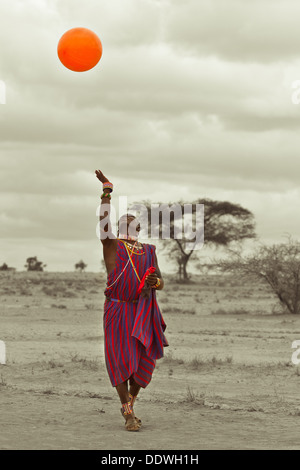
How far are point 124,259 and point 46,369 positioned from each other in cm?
562

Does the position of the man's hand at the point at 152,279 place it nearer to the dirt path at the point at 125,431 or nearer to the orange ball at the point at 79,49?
the dirt path at the point at 125,431

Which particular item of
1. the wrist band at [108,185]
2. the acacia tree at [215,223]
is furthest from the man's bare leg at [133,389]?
the acacia tree at [215,223]

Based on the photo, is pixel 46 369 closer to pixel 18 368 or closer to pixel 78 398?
pixel 18 368

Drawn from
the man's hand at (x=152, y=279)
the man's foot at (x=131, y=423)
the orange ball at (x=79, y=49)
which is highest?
the orange ball at (x=79, y=49)

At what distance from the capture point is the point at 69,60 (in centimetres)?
863

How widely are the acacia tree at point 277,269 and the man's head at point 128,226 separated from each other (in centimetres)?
1914

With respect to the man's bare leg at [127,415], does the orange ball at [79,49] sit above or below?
above

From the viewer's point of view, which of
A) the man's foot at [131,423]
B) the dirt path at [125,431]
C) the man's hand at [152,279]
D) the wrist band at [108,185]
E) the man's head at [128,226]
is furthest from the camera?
the man's head at [128,226]

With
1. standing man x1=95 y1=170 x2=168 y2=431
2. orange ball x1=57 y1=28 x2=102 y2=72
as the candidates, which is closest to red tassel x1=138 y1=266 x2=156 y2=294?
standing man x1=95 y1=170 x2=168 y2=431

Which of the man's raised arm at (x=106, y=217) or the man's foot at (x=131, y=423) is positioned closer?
the man's foot at (x=131, y=423)

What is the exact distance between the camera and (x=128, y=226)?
29.3 feet

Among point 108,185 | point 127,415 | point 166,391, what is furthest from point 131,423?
point 166,391

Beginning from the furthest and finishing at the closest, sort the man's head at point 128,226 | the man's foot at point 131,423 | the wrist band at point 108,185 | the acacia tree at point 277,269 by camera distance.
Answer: the acacia tree at point 277,269 < the man's head at point 128,226 < the wrist band at point 108,185 < the man's foot at point 131,423

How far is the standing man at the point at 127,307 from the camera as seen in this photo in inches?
339
